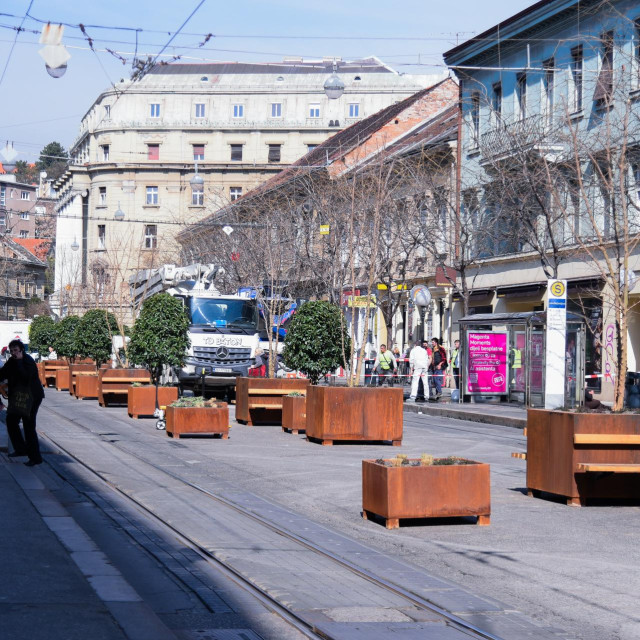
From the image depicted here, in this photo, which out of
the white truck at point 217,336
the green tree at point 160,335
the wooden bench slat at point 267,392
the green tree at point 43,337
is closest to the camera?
the wooden bench slat at point 267,392

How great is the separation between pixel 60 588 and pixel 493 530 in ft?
14.5

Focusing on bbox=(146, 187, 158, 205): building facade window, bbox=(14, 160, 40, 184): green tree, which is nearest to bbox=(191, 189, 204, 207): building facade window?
bbox=(146, 187, 158, 205): building facade window

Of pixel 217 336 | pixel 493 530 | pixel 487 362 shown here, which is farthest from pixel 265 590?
pixel 487 362

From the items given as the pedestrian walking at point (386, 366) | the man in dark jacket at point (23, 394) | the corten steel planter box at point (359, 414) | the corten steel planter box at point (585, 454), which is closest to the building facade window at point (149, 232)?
the pedestrian walking at point (386, 366)

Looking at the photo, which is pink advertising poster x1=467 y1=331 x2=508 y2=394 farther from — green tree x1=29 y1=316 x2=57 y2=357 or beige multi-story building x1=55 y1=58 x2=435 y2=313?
beige multi-story building x1=55 y1=58 x2=435 y2=313

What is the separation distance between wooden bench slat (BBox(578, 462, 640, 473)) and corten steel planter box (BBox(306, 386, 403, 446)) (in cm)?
763

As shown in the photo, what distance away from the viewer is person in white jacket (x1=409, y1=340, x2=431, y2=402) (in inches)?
1314

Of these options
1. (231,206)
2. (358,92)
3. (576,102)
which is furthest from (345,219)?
(358,92)

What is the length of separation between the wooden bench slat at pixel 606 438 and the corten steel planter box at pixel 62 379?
1297 inches

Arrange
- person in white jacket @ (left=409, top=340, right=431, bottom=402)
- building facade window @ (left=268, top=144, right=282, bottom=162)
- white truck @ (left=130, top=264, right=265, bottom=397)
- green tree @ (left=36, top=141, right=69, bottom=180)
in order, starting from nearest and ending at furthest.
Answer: white truck @ (left=130, top=264, right=265, bottom=397) → person in white jacket @ (left=409, top=340, right=431, bottom=402) → building facade window @ (left=268, top=144, right=282, bottom=162) → green tree @ (left=36, top=141, right=69, bottom=180)

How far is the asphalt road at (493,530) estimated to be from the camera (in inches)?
308

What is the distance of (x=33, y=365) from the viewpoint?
1561 centimetres

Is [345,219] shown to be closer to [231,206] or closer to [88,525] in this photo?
[231,206]

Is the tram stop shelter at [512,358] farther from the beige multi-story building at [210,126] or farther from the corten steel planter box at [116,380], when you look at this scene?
the beige multi-story building at [210,126]
